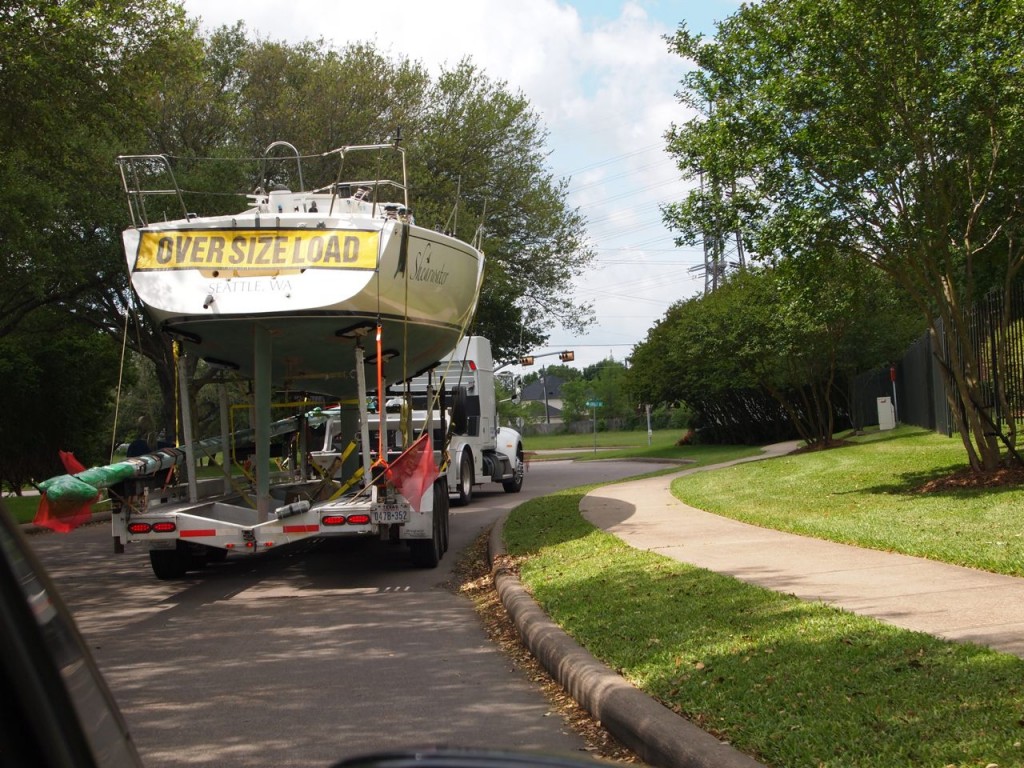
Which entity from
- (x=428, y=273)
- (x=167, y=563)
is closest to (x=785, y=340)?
(x=428, y=273)

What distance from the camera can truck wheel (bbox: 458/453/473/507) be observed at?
869 inches

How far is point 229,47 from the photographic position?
97.8ft

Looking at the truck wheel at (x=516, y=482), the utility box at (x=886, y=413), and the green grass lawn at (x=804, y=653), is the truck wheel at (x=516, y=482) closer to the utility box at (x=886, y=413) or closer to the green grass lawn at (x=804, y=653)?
the green grass lawn at (x=804, y=653)

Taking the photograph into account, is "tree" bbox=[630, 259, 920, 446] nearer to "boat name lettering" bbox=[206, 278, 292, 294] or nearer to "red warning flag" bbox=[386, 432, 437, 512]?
"red warning flag" bbox=[386, 432, 437, 512]

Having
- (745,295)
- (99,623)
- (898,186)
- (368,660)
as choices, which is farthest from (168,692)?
(745,295)

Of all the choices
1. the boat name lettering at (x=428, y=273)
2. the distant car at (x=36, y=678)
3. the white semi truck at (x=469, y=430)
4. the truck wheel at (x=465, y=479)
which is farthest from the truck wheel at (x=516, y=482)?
the distant car at (x=36, y=678)

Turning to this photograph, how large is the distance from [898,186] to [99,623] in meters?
10.8

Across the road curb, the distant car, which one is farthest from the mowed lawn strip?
the distant car

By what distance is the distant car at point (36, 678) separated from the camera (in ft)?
5.40

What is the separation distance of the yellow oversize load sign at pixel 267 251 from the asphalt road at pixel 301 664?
3432 millimetres

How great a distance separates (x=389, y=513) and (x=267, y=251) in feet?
9.82

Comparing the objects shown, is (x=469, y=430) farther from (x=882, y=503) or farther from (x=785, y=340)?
(x=785, y=340)

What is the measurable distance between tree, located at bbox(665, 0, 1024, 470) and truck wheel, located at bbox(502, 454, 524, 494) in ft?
39.7

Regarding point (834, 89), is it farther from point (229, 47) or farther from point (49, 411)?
point (49, 411)
